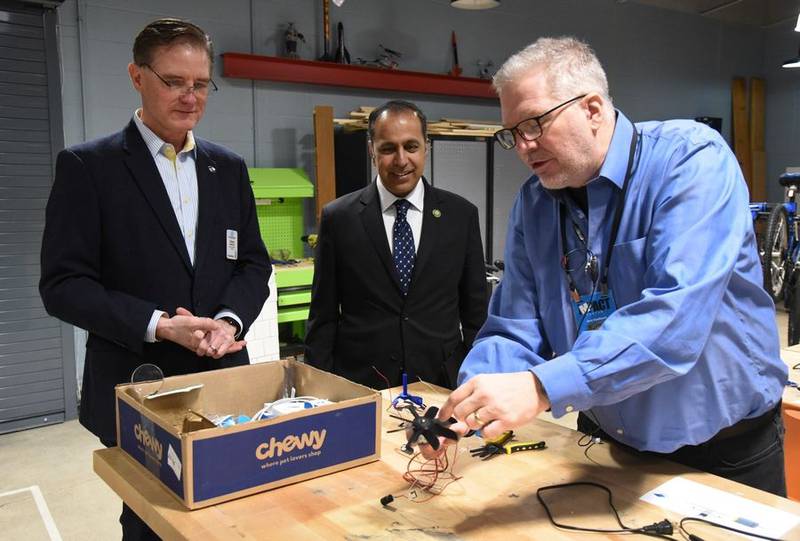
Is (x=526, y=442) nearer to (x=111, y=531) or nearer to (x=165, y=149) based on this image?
(x=165, y=149)

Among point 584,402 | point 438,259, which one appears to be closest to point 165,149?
point 438,259

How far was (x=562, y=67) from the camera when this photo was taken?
1271mm

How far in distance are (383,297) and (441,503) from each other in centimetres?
109

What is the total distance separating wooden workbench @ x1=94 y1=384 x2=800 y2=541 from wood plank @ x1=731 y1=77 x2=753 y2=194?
8.48 metres

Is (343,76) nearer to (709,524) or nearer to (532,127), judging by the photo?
(532,127)

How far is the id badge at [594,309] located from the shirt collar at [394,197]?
1.04 m

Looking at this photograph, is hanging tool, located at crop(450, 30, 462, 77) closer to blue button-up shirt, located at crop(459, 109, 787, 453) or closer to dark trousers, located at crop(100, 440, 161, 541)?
blue button-up shirt, located at crop(459, 109, 787, 453)

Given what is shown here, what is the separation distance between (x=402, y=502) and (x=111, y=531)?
7.05 feet

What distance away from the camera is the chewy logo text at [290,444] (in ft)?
3.97

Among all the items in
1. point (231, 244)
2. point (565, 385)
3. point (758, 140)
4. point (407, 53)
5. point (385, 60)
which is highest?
point (407, 53)

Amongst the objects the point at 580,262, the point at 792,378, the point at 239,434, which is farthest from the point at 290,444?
the point at 792,378

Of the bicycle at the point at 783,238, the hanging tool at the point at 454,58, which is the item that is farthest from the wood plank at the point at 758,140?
the hanging tool at the point at 454,58

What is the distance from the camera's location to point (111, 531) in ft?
9.22

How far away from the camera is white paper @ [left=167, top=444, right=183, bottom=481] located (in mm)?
1149
